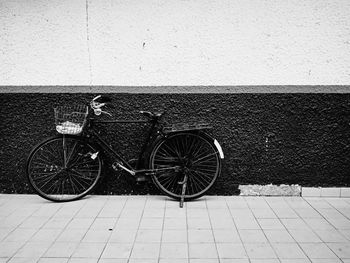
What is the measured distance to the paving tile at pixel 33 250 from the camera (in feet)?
13.3

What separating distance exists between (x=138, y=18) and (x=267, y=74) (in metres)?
2.03

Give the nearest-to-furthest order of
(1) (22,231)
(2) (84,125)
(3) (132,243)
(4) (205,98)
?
(3) (132,243) → (1) (22,231) → (2) (84,125) → (4) (205,98)

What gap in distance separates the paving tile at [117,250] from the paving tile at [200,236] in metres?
0.70

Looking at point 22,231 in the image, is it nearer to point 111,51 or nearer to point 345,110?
point 111,51

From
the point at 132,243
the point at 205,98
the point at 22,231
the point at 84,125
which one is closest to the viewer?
the point at 132,243

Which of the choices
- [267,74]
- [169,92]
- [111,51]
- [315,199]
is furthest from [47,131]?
[315,199]

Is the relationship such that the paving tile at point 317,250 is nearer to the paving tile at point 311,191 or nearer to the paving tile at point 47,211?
the paving tile at point 311,191

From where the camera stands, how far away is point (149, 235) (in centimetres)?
454

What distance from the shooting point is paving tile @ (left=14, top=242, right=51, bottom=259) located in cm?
407

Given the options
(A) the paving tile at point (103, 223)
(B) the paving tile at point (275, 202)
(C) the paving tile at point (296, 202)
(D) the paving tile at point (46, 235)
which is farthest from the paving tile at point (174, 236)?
(C) the paving tile at point (296, 202)

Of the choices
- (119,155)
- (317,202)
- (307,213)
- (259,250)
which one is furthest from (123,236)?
(317,202)

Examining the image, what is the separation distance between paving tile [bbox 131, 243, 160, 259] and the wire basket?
191 centimetres

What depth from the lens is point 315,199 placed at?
227 inches

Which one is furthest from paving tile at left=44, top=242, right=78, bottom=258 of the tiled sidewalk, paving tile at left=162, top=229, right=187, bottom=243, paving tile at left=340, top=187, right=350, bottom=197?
paving tile at left=340, top=187, right=350, bottom=197
